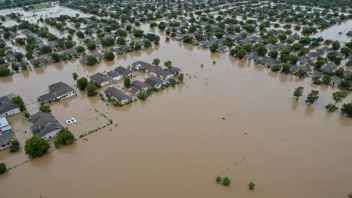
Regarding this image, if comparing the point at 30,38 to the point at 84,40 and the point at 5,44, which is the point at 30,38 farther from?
the point at 84,40

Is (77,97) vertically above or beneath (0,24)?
beneath

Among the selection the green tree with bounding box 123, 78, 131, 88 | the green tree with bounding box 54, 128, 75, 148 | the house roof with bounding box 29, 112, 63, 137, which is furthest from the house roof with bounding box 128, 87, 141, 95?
the green tree with bounding box 54, 128, 75, 148

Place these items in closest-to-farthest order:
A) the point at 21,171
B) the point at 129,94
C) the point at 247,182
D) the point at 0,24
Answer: the point at 247,182 < the point at 21,171 < the point at 129,94 < the point at 0,24

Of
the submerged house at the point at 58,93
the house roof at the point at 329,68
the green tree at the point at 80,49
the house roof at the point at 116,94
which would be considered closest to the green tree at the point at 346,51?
the house roof at the point at 329,68

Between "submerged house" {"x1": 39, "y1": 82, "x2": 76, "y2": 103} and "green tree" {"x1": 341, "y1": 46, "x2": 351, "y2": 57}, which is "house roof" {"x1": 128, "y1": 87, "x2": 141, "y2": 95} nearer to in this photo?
"submerged house" {"x1": 39, "y1": 82, "x2": 76, "y2": 103}

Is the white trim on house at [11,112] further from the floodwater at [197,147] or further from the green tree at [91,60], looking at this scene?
the green tree at [91,60]

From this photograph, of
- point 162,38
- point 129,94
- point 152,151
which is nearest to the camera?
point 152,151

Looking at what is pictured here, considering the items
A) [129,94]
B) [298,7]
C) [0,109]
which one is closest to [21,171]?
[0,109]

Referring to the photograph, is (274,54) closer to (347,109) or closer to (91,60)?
→ (347,109)

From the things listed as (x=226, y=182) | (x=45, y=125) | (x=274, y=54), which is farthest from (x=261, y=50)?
(x=45, y=125)
